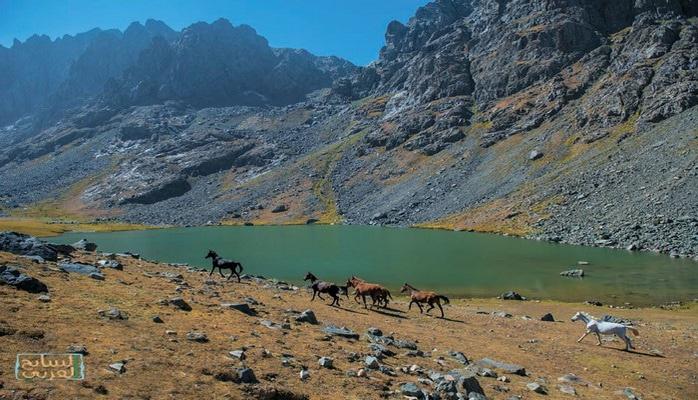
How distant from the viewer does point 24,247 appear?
28266 mm

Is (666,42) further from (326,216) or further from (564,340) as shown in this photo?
Answer: (564,340)

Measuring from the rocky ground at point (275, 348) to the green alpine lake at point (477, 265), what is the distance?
19.5 m

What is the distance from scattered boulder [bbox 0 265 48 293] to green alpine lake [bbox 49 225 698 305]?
122 ft

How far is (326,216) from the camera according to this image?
180 meters

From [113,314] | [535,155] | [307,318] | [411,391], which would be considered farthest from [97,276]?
[535,155]

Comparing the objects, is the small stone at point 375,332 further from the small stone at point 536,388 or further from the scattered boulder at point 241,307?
the small stone at point 536,388

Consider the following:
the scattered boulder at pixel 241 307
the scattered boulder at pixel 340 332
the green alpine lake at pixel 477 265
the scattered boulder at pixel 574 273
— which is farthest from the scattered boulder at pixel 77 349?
the scattered boulder at pixel 574 273

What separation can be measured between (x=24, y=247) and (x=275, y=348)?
20141 millimetres

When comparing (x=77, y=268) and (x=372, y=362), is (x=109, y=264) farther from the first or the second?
(x=372, y=362)

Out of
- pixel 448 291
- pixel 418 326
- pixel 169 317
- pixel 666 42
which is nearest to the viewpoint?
pixel 169 317

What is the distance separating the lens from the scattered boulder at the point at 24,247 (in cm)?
2773

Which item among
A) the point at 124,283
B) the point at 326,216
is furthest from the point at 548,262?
the point at 326,216

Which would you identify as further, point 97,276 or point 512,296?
point 512,296

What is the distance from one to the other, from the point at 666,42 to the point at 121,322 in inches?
8123
